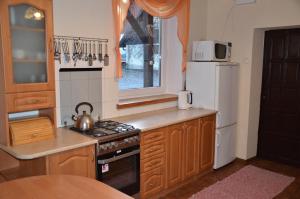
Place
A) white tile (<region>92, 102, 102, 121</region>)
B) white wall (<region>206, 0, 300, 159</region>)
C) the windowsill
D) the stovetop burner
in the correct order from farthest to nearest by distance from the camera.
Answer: white wall (<region>206, 0, 300, 159</region>)
the windowsill
white tile (<region>92, 102, 102, 121</region>)
the stovetop burner

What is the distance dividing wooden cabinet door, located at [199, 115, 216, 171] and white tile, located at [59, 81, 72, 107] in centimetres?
158

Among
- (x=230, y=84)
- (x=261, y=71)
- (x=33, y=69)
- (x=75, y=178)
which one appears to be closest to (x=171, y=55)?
(x=230, y=84)

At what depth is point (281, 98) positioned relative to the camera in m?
4.00

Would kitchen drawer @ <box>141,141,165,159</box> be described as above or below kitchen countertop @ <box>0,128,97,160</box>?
below

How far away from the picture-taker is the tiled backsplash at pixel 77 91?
271 centimetres

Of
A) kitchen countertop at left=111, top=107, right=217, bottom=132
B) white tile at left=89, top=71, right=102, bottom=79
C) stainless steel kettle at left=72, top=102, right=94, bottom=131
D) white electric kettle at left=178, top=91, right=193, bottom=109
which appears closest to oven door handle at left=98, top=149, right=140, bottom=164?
kitchen countertop at left=111, top=107, right=217, bottom=132

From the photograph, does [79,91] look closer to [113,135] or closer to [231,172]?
[113,135]

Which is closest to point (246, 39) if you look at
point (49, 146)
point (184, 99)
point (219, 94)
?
point (219, 94)

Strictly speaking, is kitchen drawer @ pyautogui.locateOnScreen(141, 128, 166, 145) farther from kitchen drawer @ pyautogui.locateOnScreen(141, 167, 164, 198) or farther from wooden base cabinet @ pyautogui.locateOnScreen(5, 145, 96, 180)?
wooden base cabinet @ pyautogui.locateOnScreen(5, 145, 96, 180)

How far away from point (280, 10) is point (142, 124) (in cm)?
229

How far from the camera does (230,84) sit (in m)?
3.77

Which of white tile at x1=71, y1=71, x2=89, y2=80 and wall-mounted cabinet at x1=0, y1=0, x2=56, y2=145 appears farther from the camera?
white tile at x1=71, y1=71, x2=89, y2=80

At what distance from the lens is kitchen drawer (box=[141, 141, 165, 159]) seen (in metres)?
2.75

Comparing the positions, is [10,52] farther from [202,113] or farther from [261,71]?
[261,71]
